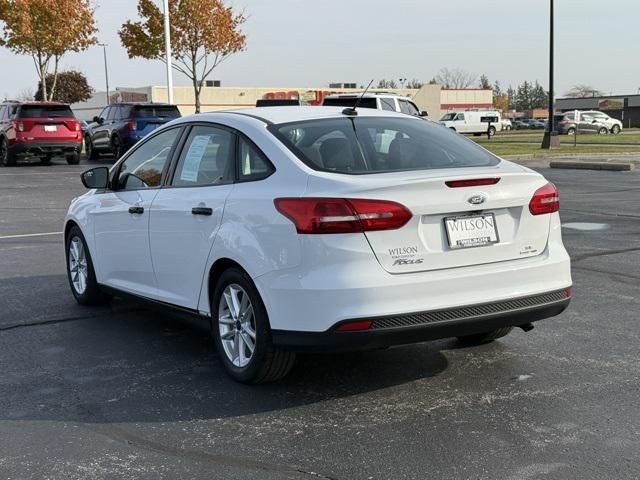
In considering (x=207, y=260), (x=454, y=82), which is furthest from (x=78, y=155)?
(x=454, y=82)

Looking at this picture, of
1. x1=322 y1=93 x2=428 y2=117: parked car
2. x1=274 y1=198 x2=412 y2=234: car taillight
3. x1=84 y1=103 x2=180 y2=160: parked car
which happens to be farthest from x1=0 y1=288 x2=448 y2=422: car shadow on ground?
x1=84 y1=103 x2=180 y2=160: parked car

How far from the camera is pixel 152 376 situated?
5.15 m

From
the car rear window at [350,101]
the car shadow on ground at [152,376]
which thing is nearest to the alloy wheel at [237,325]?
the car shadow on ground at [152,376]

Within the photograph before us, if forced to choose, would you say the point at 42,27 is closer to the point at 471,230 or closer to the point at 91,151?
the point at 91,151

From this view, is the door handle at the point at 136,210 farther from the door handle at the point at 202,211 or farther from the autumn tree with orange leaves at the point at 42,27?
the autumn tree with orange leaves at the point at 42,27

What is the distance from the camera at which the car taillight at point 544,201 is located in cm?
484

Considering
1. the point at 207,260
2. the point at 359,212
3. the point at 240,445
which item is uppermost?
the point at 359,212

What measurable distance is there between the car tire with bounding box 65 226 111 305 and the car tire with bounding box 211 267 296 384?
218 centimetres

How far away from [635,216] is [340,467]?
999 centimetres

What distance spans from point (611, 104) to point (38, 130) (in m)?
87.3

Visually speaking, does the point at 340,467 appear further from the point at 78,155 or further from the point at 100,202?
the point at 78,155

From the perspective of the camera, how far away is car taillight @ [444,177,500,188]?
14.8ft

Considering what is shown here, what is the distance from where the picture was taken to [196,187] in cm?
537

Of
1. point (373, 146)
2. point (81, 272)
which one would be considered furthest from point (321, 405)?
point (81, 272)
